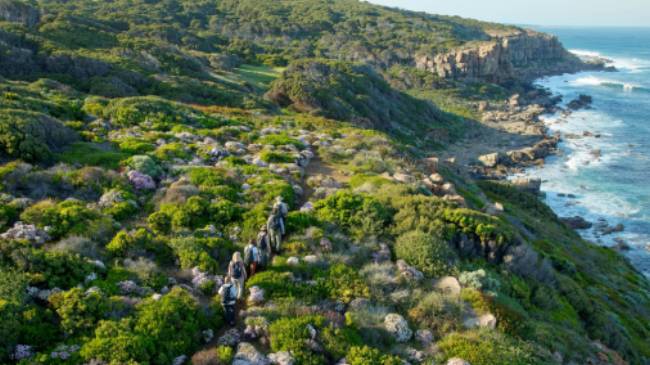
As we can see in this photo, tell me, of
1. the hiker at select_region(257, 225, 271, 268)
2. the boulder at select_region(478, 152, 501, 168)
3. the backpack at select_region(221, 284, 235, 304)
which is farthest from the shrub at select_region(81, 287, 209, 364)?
the boulder at select_region(478, 152, 501, 168)

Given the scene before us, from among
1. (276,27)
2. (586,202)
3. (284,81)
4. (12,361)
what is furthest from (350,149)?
(276,27)

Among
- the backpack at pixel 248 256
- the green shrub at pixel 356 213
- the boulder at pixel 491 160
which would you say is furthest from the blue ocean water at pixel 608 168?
the backpack at pixel 248 256

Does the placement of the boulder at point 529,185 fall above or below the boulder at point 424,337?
below

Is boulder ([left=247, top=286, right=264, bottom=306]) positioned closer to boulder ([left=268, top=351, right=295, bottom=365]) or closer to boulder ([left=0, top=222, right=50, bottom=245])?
boulder ([left=268, top=351, right=295, bottom=365])

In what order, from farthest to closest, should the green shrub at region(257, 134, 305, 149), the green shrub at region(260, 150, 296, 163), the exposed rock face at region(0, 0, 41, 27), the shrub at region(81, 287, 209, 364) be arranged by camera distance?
the exposed rock face at region(0, 0, 41, 27) → the green shrub at region(257, 134, 305, 149) → the green shrub at region(260, 150, 296, 163) → the shrub at region(81, 287, 209, 364)

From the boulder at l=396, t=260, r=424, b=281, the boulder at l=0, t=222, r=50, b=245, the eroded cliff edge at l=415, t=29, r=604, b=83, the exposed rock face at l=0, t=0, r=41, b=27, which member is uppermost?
the exposed rock face at l=0, t=0, r=41, b=27

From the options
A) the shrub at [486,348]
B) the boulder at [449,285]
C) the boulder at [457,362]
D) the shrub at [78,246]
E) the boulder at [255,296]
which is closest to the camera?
the boulder at [457,362]

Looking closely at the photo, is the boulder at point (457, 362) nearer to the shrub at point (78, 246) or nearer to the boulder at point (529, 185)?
the shrub at point (78, 246)
